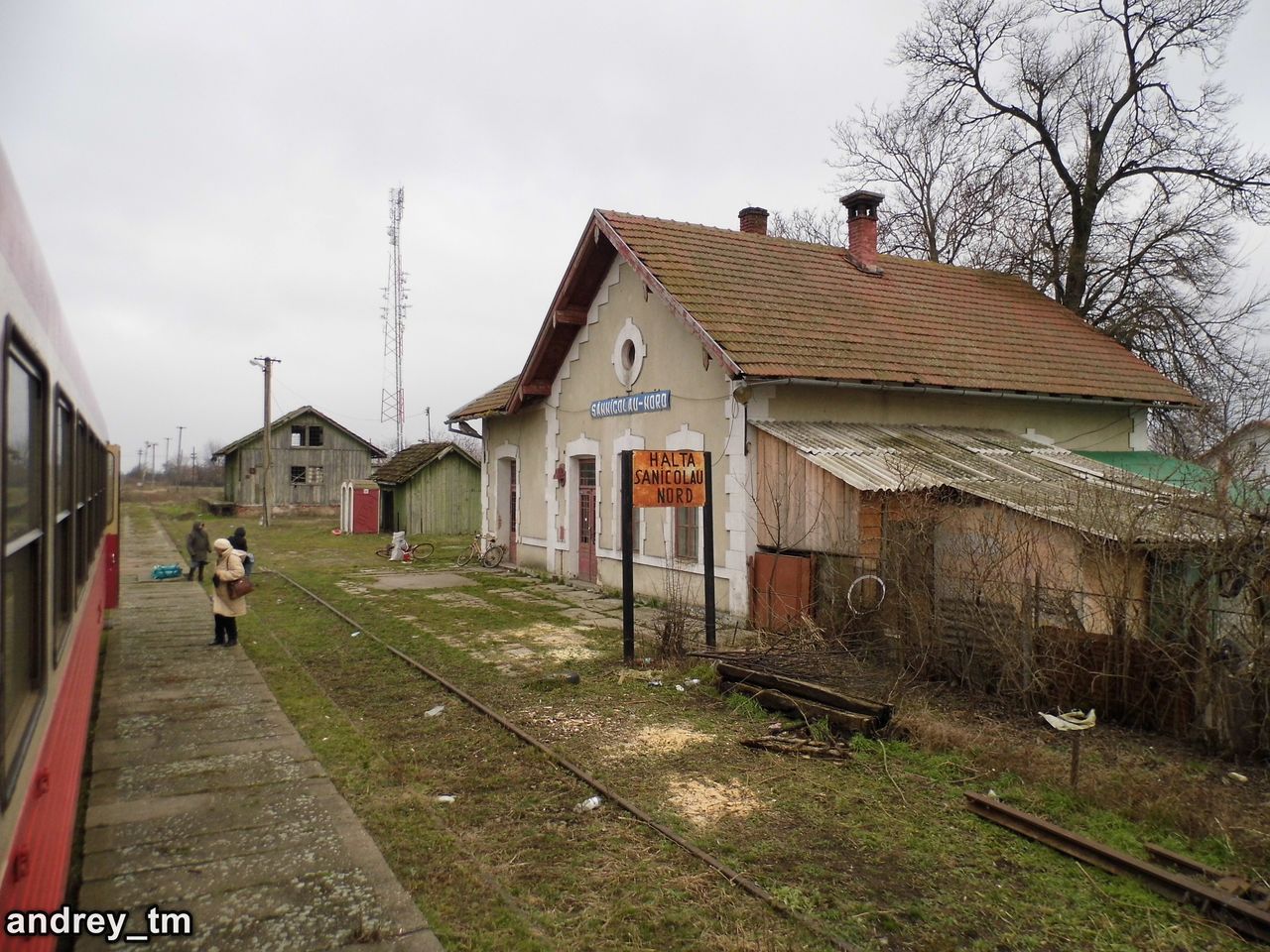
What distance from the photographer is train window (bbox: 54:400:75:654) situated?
3453 mm

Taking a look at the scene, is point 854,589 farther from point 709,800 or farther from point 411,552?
point 411,552

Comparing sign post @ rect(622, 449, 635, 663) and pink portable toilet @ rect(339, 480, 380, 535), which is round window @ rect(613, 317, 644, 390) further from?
pink portable toilet @ rect(339, 480, 380, 535)

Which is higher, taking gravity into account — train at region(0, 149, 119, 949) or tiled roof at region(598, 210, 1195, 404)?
tiled roof at region(598, 210, 1195, 404)

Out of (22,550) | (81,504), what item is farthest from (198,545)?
(22,550)

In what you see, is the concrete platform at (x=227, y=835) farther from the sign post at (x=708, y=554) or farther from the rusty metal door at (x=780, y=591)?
the rusty metal door at (x=780, y=591)

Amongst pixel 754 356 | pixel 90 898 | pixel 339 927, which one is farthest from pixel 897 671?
pixel 90 898

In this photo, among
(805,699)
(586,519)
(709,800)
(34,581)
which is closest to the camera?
(34,581)

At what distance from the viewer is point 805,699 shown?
721 centimetres

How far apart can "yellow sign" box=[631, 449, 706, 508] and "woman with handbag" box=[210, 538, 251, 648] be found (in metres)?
4.48

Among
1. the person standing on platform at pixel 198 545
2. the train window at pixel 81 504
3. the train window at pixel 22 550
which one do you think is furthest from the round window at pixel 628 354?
the train window at pixel 22 550

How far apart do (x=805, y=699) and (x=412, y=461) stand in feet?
83.9

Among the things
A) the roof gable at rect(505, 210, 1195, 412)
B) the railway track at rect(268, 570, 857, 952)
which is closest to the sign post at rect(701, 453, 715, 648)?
the roof gable at rect(505, 210, 1195, 412)

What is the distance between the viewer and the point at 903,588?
27.3 feet

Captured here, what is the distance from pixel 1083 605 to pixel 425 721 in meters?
5.49
